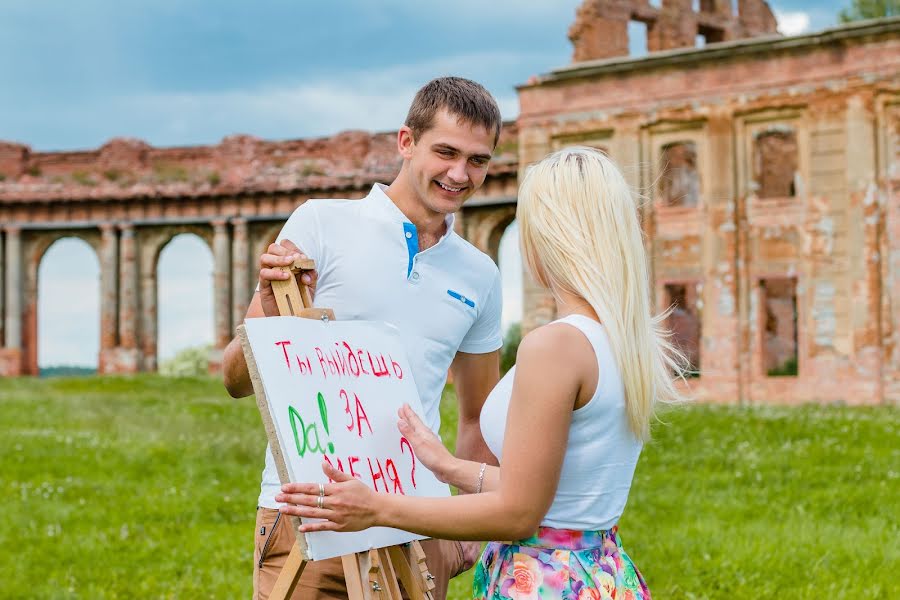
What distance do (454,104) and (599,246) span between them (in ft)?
3.02

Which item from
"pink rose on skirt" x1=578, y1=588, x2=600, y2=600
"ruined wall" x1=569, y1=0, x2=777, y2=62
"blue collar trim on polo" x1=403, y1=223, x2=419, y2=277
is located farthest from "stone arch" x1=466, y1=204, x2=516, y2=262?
"pink rose on skirt" x1=578, y1=588, x2=600, y2=600

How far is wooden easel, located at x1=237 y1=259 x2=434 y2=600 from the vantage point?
269cm

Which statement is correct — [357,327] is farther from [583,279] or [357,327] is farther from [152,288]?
[152,288]

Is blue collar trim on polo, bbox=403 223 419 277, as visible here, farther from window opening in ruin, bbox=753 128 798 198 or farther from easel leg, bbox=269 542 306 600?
window opening in ruin, bbox=753 128 798 198

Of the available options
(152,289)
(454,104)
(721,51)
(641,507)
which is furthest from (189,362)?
(454,104)

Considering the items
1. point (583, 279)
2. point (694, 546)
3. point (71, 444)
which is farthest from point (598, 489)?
point (71, 444)

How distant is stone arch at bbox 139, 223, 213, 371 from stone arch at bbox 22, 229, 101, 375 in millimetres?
1942

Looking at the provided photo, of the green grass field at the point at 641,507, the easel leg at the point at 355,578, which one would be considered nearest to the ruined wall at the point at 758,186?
the green grass field at the point at 641,507

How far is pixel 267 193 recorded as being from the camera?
3170 centimetres

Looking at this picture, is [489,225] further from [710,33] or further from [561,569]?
[561,569]

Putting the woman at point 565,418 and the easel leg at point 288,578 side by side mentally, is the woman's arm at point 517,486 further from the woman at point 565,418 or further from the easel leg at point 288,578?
the easel leg at point 288,578

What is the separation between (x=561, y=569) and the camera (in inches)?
98.7

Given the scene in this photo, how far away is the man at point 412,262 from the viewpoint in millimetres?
3119

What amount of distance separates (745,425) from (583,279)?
13384mm
